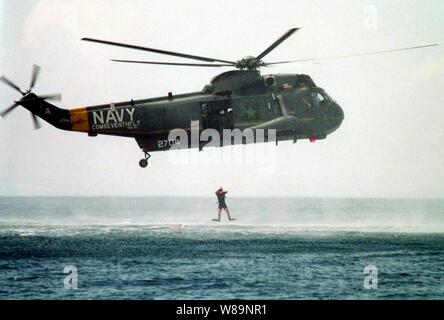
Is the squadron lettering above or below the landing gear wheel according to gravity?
above

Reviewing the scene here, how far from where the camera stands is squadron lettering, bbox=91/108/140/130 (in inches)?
944

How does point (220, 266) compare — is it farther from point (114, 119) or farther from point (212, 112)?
point (114, 119)

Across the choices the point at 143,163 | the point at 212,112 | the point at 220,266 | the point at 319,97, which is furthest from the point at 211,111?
the point at 220,266

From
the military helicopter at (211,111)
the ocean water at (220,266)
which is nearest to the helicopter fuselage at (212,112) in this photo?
the military helicopter at (211,111)

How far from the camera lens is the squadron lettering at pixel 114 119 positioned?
24.0 m

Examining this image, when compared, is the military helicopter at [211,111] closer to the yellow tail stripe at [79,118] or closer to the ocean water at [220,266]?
the yellow tail stripe at [79,118]

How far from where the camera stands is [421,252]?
1271 inches

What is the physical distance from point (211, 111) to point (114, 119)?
135 inches

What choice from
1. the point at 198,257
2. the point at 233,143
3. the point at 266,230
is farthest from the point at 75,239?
the point at 233,143

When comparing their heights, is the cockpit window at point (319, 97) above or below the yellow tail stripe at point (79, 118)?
above

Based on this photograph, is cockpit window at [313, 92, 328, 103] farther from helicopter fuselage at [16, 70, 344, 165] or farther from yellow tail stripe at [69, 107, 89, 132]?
yellow tail stripe at [69, 107, 89, 132]

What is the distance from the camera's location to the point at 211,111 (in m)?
24.4

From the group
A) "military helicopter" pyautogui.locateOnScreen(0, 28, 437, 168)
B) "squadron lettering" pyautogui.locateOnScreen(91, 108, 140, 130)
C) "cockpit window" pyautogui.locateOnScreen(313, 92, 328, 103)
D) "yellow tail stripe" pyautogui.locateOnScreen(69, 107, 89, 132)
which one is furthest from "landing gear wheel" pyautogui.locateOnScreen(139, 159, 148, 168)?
"cockpit window" pyautogui.locateOnScreen(313, 92, 328, 103)
